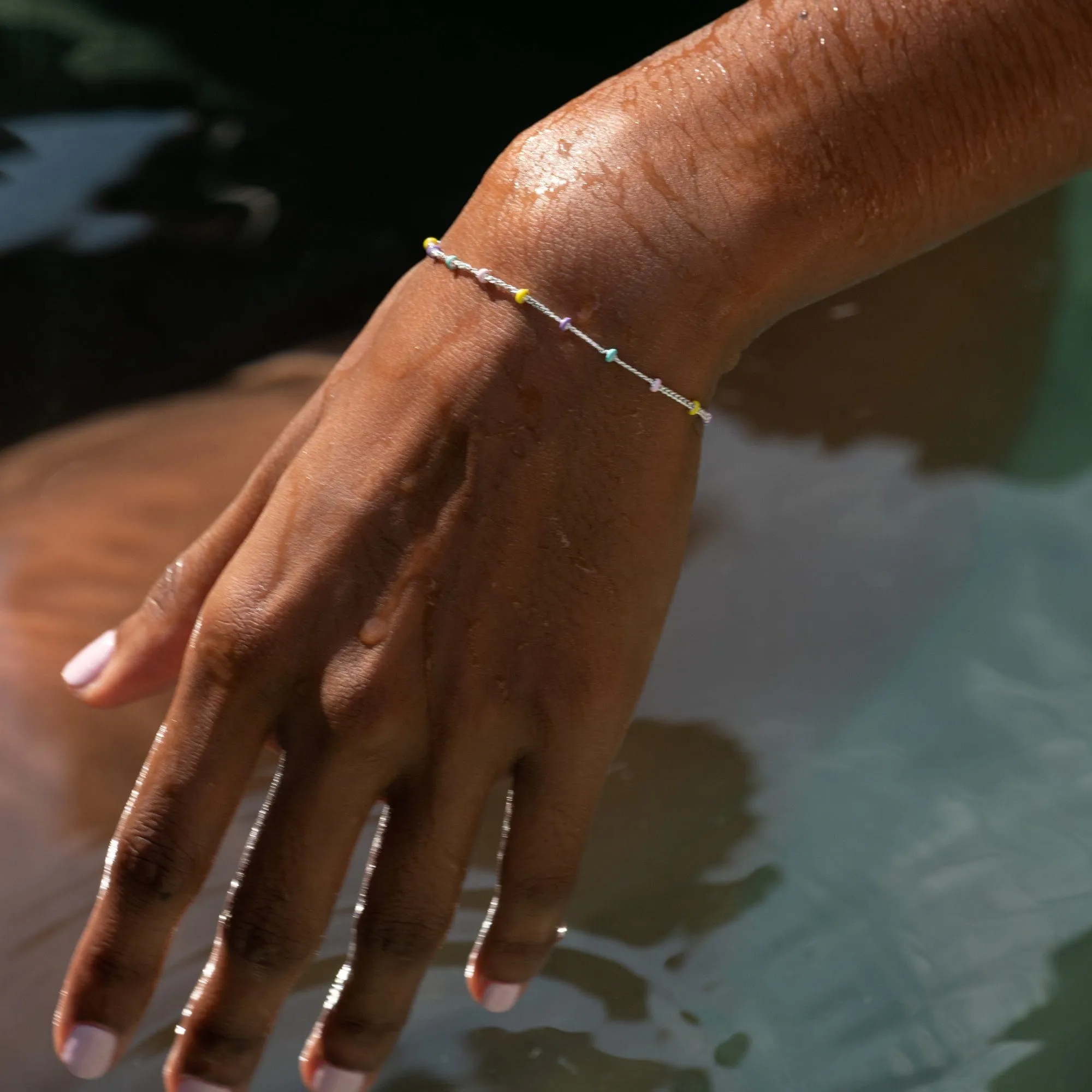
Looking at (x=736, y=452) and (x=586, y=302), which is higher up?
(x=586, y=302)

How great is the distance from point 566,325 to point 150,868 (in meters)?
0.32

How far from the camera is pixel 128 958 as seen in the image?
1.94ft

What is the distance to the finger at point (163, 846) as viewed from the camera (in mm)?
589

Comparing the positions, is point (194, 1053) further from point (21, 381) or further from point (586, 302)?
point (21, 381)

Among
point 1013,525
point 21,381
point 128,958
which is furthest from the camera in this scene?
point 21,381

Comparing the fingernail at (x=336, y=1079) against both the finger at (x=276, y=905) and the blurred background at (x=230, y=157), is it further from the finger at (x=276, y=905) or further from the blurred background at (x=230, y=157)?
the blurred background at (x=230, y=157)

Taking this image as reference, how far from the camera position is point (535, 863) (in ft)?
2.01

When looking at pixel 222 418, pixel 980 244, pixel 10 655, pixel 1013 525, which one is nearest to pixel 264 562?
pixel 10 655

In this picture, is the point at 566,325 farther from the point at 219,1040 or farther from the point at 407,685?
the point at 219,1040

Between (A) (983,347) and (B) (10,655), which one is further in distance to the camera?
(A) (983,347)

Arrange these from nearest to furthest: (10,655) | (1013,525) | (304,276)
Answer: (10,655), (1013,525), (304,276)

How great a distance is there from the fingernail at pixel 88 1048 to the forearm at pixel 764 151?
0.41m

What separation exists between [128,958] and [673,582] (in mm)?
315

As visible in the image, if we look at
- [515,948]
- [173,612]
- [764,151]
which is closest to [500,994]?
[515,948]
